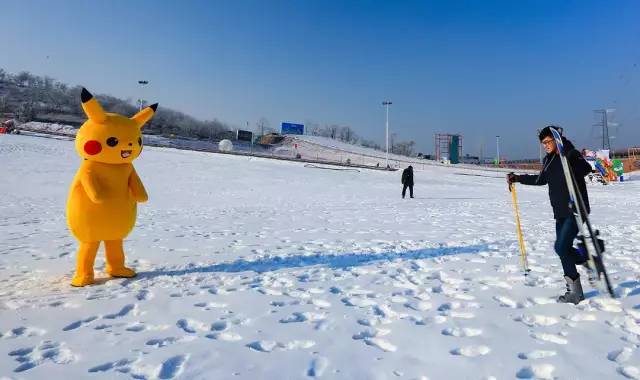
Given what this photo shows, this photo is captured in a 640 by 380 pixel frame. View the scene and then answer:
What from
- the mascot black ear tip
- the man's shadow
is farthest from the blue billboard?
the mascot black ear tip

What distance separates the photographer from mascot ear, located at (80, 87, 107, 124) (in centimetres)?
495

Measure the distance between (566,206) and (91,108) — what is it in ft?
19.2

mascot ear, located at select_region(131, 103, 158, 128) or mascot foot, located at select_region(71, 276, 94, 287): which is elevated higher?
mascot ear, located at select_region(131, 103, 158, 128)

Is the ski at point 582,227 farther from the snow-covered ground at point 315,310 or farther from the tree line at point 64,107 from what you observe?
the tree line at point 64,107

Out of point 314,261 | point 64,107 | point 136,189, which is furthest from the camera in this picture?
point 64,107

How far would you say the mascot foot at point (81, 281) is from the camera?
486 cm

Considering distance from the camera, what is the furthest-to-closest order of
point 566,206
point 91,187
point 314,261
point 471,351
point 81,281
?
point 314,261, point 81,281, point 91,187, point 566,206, point 471,351

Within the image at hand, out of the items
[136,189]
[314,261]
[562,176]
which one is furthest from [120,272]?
[562,176]

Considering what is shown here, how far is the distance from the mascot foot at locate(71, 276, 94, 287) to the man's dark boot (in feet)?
18.4

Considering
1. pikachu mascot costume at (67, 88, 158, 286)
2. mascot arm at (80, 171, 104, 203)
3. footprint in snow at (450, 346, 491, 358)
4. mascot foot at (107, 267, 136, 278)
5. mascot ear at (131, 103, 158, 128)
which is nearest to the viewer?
footprint in snow at (450, 346, 491, 358)

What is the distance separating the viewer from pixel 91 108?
5.00 meters

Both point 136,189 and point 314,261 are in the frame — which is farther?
point 314,261

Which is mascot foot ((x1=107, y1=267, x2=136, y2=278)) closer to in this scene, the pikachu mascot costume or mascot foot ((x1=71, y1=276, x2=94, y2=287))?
the pikachu mascot costume

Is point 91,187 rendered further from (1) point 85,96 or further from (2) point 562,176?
(2) point 562,176
